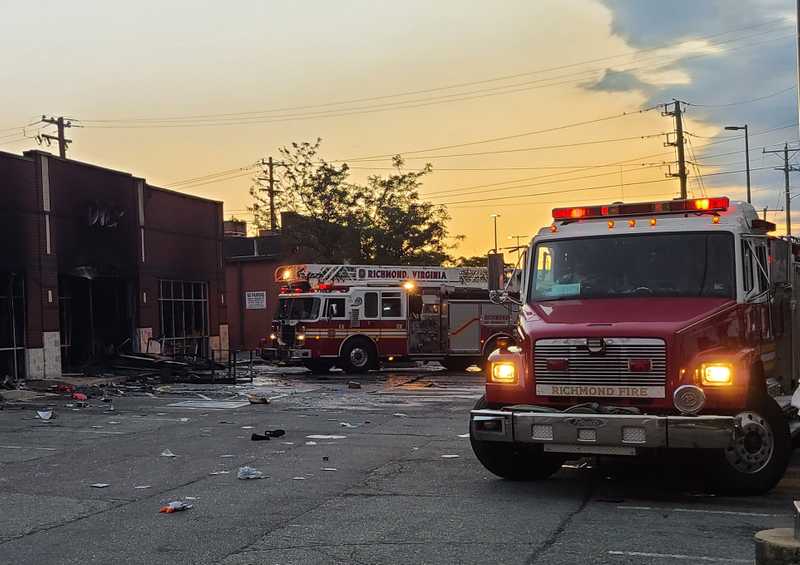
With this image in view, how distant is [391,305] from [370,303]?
2.24 feet

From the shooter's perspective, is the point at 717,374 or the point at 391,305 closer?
the point at 717,374

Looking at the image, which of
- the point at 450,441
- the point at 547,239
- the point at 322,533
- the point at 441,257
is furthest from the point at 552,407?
the point at 441,257

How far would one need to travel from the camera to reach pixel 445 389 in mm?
22328

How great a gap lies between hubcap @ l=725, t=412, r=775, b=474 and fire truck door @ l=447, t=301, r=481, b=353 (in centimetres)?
2037

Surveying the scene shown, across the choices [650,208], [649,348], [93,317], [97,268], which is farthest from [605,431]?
[93,317]

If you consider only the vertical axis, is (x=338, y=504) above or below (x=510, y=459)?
below

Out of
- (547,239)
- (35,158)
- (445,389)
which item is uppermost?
(35,158)

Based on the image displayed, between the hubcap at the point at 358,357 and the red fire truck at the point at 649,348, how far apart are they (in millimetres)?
18220

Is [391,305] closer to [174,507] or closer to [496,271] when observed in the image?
[496,271]

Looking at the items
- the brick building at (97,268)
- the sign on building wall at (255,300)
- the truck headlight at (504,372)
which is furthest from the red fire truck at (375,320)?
the truck headlight at (504,372)

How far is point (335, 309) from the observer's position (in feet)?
92.3

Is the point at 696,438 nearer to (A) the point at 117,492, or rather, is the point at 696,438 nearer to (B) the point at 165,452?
(A) the point at 117,492

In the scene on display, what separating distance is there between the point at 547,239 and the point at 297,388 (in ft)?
46.4

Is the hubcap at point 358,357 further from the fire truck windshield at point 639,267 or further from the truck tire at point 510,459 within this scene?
the truck tire at point 510,459
